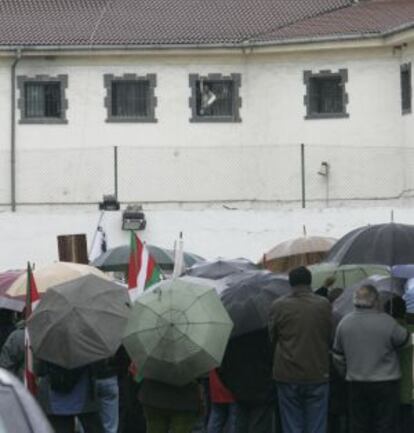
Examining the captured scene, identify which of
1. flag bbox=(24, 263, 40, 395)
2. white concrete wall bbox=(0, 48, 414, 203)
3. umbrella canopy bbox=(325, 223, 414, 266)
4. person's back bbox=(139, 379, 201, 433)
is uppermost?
white concrete wall bbox=(0, 48, 414, 203)

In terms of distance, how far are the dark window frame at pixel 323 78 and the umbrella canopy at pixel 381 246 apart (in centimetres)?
2437

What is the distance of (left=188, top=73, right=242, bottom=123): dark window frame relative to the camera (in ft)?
152

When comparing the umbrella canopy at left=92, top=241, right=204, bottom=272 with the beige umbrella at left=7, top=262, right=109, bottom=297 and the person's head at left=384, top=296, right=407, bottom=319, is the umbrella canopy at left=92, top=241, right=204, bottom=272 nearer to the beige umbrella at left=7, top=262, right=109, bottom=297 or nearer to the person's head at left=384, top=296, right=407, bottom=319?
the beige umbrella at left=7, top=262, right=109, bottom=297

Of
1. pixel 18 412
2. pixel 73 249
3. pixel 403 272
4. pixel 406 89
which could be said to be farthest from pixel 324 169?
pixel 18 412

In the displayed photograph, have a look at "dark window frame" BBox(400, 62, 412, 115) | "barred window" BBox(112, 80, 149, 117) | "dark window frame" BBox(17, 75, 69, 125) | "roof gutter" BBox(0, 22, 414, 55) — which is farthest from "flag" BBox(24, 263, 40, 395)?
"barred window" BBox(112, 80, 149, 117)

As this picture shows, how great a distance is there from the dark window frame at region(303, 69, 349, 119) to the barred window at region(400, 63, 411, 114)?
1498 mm

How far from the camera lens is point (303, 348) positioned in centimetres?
1672

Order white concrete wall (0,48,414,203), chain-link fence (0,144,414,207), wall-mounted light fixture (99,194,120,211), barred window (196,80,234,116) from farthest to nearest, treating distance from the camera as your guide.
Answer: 1. barred window (196,80,234,116)
2. white concrete wall (0,48,414,203)
3. chain-link fence (0,144,414,207)
4. wall-mounted light fixture (99,194,120,211)

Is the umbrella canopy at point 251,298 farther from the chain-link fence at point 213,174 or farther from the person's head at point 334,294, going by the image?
the chain-link fence at point 213,174

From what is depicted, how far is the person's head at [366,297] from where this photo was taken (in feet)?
53.5

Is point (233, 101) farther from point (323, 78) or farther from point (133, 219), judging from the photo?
point (133, 219)

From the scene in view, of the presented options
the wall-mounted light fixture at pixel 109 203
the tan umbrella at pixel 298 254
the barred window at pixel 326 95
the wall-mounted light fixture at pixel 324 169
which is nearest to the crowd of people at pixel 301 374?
the tan umbrella at pixel 298 254

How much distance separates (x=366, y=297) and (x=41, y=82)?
1199 inches

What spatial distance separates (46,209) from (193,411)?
27305 mm
